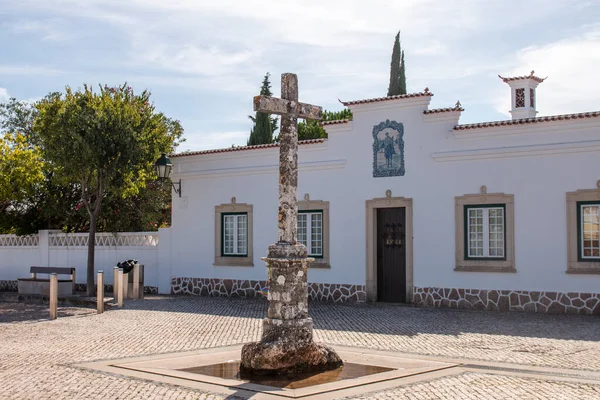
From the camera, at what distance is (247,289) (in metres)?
18.7

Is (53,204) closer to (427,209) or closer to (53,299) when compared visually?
(53,299)

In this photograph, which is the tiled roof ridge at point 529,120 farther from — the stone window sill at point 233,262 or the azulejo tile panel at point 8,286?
the azulejo tile panel at point 8,286

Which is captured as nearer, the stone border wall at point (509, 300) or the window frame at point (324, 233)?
the stone border wall at point (509, 300)

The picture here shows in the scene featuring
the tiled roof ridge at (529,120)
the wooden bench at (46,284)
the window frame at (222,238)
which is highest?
the tiled roof ridge at (529,120)

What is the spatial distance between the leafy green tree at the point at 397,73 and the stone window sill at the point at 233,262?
14.6 metres

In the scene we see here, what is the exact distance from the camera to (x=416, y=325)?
42.5 feet

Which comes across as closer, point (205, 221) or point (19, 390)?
point (19, 390)

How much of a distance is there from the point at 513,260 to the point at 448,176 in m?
2.15

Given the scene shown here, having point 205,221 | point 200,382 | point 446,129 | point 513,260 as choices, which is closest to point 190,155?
point 205,221

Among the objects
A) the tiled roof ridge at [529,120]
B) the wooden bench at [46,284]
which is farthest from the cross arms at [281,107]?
the wooden bench at [46,284]

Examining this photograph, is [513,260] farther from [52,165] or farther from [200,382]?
[52,165]

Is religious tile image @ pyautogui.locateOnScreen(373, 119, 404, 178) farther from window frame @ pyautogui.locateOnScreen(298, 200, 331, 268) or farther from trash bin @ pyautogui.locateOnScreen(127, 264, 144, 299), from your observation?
trash bin @ pyautogui.locateOnScreen(127, 264, 144, 299)

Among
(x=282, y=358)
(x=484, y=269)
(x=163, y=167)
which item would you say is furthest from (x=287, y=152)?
(x=163, y=167)

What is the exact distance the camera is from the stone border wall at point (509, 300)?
14398 mm
